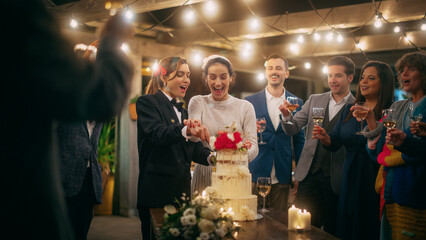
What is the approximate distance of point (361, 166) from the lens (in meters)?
3.12

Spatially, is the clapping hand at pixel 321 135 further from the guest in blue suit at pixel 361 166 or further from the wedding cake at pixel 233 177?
A: the wedding cake at pixel 233 177

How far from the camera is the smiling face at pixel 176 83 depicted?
3047 mm

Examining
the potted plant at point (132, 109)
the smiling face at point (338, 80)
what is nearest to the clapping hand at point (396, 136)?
the smiling face at point (338, 80)

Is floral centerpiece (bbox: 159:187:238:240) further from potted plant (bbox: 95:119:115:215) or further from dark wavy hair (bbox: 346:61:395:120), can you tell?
potted plant (bbox: 95:119:115:215)

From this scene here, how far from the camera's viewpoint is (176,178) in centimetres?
279

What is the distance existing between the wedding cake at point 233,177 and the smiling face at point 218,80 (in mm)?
674

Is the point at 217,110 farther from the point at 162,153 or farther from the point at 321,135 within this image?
the point at 321,135

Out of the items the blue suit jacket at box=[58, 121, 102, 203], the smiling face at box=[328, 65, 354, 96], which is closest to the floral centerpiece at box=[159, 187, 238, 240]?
the blue suit jacket at box=[58, 121, 102, 203]

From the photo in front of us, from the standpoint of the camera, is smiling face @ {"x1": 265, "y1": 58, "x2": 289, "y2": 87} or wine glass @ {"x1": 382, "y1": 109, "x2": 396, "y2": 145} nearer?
wine glass @ {"x1": 382, "y1": 109, "x2": 396, "y2": 145}

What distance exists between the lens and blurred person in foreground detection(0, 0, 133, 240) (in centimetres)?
93

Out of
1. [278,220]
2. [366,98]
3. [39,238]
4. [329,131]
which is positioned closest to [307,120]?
[329,131]

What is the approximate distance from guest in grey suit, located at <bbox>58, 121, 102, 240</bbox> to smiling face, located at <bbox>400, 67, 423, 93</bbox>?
88.7 inches

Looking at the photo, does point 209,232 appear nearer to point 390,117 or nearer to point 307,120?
point 390,117

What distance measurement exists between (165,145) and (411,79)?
5.99ft
